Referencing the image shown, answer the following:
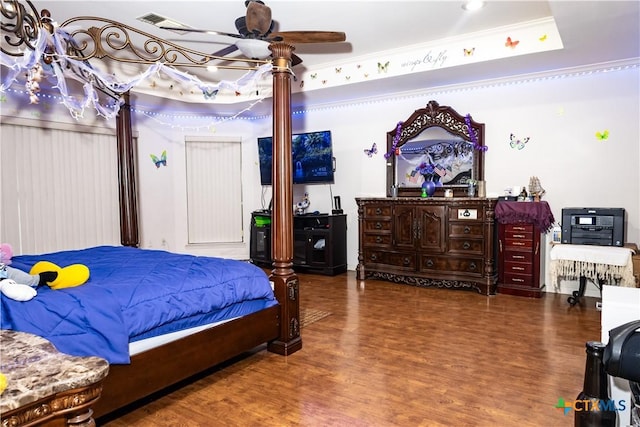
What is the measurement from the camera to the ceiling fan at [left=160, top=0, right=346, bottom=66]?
269 cm

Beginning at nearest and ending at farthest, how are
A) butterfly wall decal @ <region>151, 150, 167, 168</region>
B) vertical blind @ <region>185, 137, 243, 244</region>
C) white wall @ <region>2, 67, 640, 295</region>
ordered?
1. white wall @ <region>2, 67, 640, 295</region>
2. butterfly wall decal @ <region>151, 150, 167, 168</region>
3. vertical blind @ <region>185, 137, 243, 244</region>

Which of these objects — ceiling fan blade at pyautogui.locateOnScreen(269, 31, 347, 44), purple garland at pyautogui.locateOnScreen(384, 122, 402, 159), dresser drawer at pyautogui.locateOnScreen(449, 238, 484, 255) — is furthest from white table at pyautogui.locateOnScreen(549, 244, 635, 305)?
ceiling fan blade at pyautogui.locateOnScreen(269, 31, 347, 44)

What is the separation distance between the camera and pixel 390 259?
5.29 meters

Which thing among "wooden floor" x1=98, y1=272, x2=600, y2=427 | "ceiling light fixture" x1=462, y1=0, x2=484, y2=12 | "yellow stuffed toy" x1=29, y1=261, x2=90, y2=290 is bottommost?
"wooden floor" x1=98, y1=272, x2=600, y2=427

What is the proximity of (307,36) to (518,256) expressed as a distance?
3303 mm

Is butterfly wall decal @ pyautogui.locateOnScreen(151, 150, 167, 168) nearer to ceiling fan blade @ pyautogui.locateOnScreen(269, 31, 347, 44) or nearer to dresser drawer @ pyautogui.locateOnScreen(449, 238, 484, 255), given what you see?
ceiling fan blade @ pyautogui.locateOnScreen(269, 31, 347, 44)

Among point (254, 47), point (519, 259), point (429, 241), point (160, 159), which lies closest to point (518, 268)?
point (519, 259)

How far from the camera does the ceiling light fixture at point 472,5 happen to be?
3385 millimetres

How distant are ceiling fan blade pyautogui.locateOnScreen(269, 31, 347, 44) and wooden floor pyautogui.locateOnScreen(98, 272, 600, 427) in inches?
85.8

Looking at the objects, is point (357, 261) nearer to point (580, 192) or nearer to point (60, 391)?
point (580, 192)

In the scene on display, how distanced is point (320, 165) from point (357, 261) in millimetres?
1508

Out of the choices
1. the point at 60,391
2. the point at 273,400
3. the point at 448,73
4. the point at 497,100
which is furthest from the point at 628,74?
the point at 60,391

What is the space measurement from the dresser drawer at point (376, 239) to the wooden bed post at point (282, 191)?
8.27 feet

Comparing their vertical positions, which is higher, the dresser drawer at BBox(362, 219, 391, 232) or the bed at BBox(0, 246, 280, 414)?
the dresser drawer at BBox(362, 219, 391, 232)
